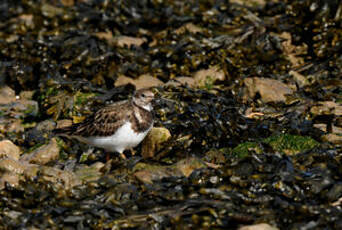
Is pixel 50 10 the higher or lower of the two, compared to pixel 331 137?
higher

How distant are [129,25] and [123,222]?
4602mm

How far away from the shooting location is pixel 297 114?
5.87 m

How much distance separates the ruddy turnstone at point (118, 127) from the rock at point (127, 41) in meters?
2.06

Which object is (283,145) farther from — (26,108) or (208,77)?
(26,108)

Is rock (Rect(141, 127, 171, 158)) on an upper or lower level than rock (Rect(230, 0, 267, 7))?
lower

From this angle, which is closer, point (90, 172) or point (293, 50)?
point (90, 172)

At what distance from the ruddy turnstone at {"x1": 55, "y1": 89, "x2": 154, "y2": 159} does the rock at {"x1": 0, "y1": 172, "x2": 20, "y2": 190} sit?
3.10 feet

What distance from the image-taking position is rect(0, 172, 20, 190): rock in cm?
488

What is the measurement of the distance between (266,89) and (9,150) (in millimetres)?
2847

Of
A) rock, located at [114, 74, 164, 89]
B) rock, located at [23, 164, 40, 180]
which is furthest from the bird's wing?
rock, located at [114, 74, 164, 89]

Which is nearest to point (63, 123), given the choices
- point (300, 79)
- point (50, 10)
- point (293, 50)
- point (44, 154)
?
point (44, 154)

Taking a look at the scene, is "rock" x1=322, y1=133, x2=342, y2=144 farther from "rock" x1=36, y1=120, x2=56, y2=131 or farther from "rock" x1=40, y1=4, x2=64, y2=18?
"rock" x1=40, y1=4, x2=64, y2=18

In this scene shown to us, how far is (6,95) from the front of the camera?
7.45 m

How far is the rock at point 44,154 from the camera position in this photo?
5.64 meters
